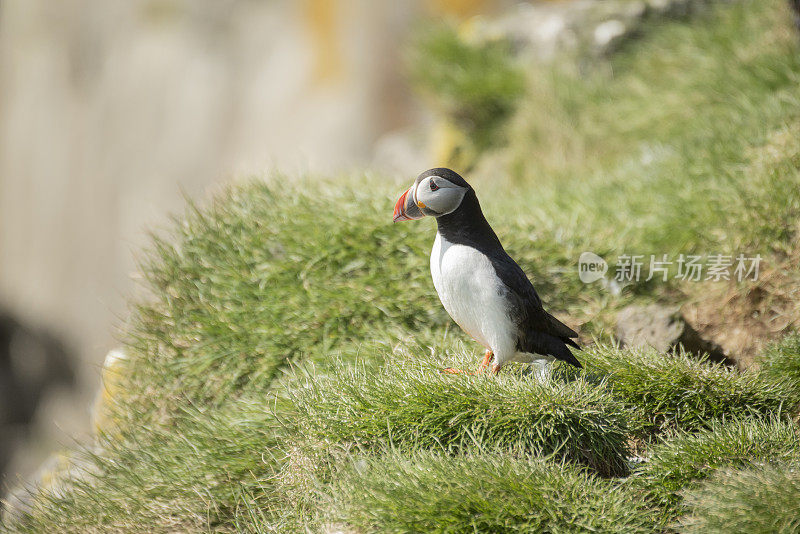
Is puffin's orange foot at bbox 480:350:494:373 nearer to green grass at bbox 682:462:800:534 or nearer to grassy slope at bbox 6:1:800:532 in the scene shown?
grassy slope at bbox 6:1:800:532

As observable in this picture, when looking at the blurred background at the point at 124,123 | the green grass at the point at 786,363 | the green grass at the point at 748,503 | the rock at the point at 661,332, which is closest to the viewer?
the green grass at the point at 748,503

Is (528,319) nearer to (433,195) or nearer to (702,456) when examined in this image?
(433,195)

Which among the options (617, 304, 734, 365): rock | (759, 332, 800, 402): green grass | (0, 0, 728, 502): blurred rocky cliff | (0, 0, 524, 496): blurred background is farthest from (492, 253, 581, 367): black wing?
(0, 0, 524, 496): blurred background

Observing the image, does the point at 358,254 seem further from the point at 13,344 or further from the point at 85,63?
the point at 13,344

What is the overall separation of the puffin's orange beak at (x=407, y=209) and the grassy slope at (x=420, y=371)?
61 cm

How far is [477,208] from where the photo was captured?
2578 millimetres

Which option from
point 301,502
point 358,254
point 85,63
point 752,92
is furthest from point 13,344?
point 752,92

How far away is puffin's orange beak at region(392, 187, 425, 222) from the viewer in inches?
98.4

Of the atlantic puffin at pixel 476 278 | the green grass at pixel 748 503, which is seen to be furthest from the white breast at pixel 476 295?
the green grass at pixel 748 503

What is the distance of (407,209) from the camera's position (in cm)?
251

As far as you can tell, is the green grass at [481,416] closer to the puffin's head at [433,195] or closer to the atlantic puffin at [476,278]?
the atlantic puffin at [476,278]

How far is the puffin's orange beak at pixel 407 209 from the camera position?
98.4 inches

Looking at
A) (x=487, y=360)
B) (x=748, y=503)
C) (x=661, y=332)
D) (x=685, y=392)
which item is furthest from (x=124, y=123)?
(x=748, y=503)

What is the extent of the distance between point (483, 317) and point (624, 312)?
122cm
